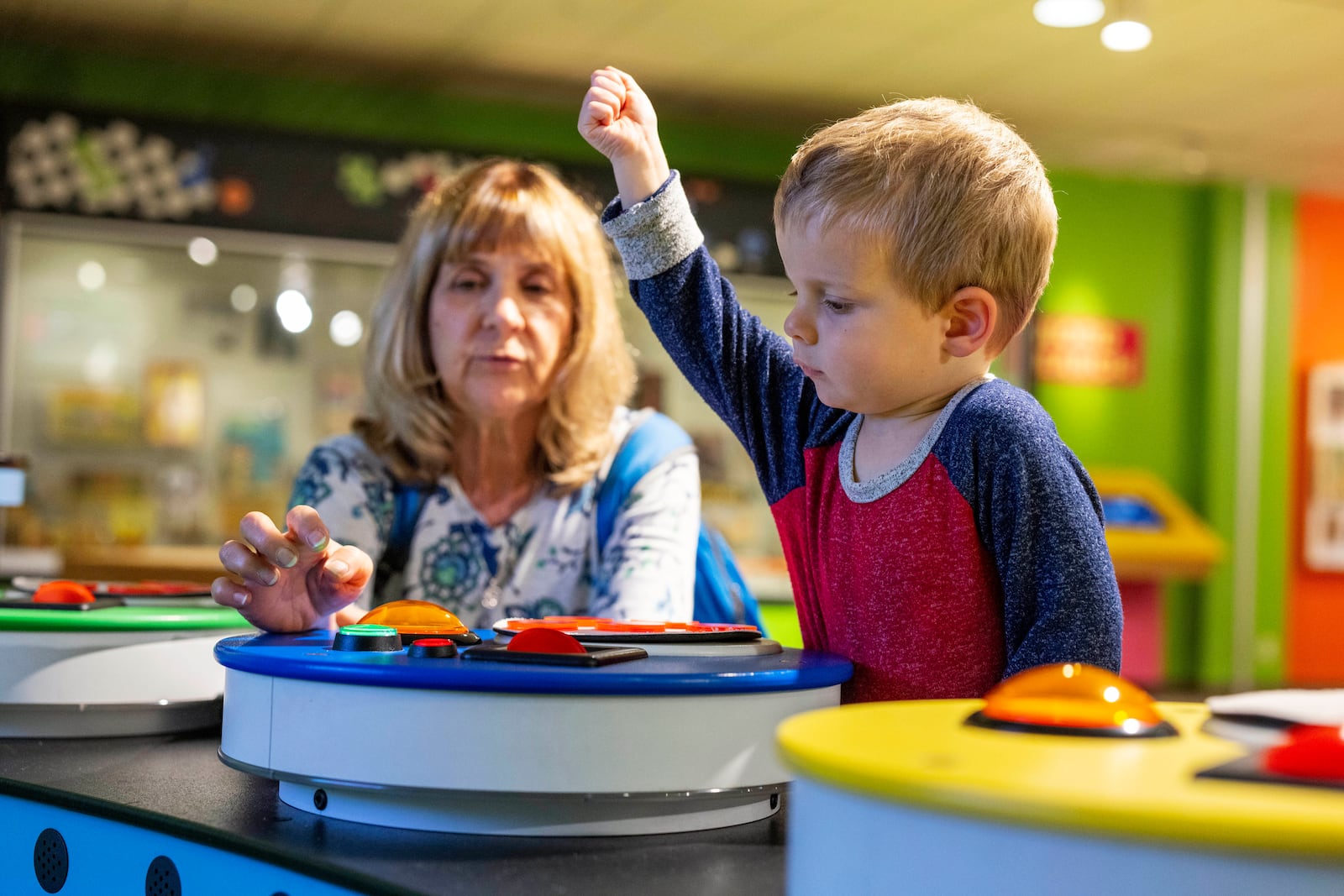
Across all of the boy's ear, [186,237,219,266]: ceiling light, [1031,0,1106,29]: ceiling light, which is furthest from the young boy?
[186,237,219,266]: ceiling light

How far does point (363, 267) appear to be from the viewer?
202 inches

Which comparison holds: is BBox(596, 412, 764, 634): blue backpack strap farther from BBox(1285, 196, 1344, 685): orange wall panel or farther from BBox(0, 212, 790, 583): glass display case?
BBox(1285, 196, 1344, 685): orange wall panel

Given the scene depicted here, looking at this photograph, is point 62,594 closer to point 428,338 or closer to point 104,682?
point 104,682

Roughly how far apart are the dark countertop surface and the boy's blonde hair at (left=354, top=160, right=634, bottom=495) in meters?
0.66

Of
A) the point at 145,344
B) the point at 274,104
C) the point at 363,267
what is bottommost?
the point at 145,344

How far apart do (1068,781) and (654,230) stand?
2.34 ft

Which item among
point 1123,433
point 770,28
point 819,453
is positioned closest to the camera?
point 819,453

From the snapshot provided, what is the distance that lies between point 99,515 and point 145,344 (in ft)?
2.13

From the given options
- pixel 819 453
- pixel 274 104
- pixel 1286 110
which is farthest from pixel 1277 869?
pixel 1286 110

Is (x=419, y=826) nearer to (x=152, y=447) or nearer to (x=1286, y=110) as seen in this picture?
(x=152, y=447)

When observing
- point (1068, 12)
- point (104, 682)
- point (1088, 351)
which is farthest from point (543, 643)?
point (1088, 351)

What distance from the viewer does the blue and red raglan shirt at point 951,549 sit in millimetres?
902

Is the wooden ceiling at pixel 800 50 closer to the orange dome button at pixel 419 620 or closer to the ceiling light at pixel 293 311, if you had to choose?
Result: the ceiling light at pixel 293 311

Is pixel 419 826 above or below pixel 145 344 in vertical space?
below
